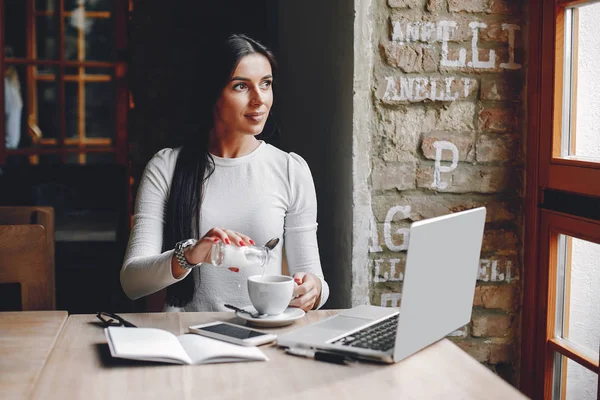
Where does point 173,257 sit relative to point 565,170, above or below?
below

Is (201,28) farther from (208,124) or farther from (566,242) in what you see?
(566,242)

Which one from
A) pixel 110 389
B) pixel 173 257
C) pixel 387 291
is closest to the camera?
pixel 110 389

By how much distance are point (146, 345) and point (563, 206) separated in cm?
115

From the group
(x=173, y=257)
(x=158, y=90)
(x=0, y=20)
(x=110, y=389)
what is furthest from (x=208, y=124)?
(x=0, y=20)

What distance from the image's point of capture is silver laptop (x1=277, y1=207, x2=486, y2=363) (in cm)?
106

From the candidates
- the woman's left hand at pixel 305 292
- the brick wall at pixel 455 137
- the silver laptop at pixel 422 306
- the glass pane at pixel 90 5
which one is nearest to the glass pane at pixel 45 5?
the glass pane at pixel 90 5

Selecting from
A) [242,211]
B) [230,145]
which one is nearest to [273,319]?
[242,211]

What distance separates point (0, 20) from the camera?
3807mm

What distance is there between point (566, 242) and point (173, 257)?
1017 mm

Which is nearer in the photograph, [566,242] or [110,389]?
[110,389]

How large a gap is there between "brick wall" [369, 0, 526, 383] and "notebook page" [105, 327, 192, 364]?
2.96 feet

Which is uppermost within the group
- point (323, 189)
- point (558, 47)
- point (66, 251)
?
point (558, 47)

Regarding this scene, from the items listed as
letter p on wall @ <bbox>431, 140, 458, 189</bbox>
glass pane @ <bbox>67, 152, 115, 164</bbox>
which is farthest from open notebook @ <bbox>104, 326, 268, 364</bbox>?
glass pane @ <bbox>67, 152, 115, 164</bbox>

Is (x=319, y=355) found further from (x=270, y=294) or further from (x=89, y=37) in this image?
(x=89, y=37)
